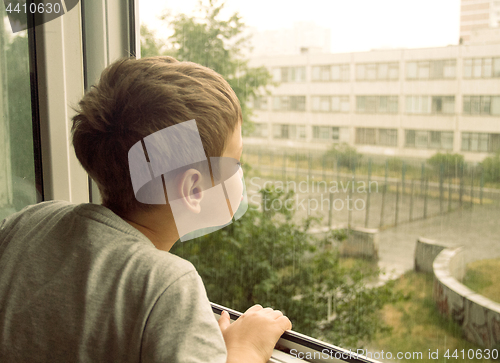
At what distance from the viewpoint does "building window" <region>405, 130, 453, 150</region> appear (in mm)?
1013

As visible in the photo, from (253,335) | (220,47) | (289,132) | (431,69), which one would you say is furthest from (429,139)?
(220,47)

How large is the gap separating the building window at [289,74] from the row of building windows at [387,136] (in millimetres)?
158

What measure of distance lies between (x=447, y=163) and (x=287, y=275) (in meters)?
0.67

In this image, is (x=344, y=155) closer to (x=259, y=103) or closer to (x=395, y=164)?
(x=395, y=164)

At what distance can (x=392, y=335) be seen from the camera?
3.81 ft

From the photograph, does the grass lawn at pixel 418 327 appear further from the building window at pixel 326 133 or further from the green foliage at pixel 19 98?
the green foliage at pixel 19 98

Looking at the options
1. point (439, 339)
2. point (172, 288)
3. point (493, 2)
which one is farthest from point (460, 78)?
point (172, 288)

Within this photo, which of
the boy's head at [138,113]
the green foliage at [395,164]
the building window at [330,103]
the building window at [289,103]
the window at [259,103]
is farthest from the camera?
the window at [259,103]

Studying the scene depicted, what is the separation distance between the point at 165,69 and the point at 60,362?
49 centimetres

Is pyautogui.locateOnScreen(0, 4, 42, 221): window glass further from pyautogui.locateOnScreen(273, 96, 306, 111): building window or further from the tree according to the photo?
pyautogui.locateOnScreen(273, 96, 306, 111): building window

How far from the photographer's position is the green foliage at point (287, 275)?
126cm

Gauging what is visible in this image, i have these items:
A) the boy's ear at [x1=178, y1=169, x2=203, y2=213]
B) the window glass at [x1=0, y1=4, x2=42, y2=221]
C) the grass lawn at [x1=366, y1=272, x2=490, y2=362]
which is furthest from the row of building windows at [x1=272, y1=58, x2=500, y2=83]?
the window glass at [x1=0, y1=4, x2=42, y2=221]

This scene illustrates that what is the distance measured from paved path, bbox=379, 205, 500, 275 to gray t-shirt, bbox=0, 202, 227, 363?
0.71 metres

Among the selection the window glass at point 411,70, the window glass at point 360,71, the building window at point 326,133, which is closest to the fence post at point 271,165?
the building window at point 326,133
